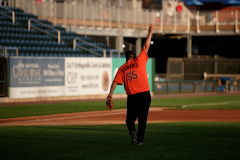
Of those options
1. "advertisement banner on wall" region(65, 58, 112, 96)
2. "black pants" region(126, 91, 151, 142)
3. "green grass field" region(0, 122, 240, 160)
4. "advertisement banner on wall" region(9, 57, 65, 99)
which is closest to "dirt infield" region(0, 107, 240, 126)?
"green grass field" region(0, 122, 240, 160)

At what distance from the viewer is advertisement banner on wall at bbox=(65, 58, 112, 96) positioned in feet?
81.3

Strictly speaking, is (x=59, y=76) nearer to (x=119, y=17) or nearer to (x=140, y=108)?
(x=119, y=17)

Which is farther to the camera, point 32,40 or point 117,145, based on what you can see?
point 32,40

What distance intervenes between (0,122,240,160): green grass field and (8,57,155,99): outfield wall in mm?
12148

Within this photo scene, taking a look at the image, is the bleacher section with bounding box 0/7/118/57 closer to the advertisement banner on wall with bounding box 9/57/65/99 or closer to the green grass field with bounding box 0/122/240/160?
the advertisement banner on wall with bounding box 9/57/65/99

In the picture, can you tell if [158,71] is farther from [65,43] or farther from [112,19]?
[65,43]

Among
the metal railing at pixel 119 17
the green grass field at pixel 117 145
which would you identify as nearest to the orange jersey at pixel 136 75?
the green grass field at pixel 117 145

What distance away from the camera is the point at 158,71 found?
44438mm

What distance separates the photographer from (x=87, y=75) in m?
25.6

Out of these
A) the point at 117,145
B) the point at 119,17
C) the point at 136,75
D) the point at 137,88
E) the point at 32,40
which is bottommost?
the point at 117,145

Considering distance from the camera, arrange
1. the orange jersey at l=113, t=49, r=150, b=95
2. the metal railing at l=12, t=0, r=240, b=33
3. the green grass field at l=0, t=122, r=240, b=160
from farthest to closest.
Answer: the metal railing at l=12, t=0, r=240, b=33 < the orange jersey at l=113, t=49, r=150, b=95 < the green grass field at l=0, t=122, r=240, b=160

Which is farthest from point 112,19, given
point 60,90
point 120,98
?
point 60,90

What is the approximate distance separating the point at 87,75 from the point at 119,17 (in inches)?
456

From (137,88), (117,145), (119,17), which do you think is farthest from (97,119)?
(119,17)
